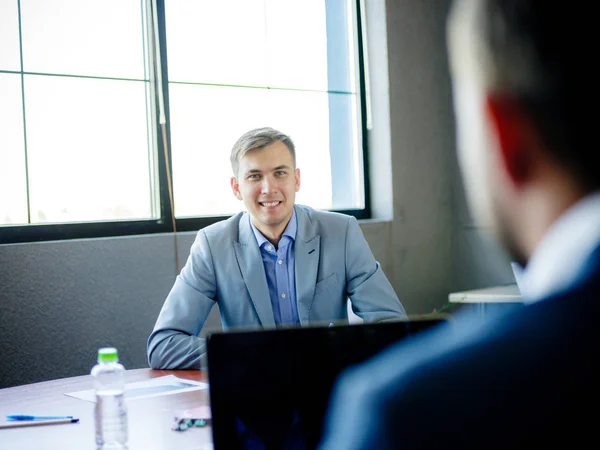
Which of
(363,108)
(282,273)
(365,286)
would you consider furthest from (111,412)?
(363,108)

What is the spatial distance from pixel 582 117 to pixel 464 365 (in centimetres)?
18

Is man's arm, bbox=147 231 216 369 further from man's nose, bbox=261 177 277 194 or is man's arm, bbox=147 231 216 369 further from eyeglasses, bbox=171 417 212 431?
eyeglasses, bbox=171 417 212 431

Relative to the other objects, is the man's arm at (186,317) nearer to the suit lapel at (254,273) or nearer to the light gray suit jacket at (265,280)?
the light gray suit jacket at (265,280)

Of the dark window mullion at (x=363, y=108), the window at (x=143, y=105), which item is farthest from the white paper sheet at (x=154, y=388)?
the dark window mullion at (x=363, y=108)

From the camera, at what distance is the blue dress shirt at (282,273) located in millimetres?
2500

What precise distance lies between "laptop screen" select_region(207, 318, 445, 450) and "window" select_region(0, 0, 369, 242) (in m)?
2.52

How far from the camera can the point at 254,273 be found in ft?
8.08

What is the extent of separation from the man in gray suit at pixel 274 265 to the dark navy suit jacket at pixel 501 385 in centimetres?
188

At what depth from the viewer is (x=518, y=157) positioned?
0.45 m

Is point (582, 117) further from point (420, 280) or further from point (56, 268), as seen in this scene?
point (420, 280)

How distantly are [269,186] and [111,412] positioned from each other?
4.02ft

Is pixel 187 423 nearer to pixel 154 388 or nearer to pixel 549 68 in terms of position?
pixel 154 388

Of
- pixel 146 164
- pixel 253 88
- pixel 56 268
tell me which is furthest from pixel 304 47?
pixel 56 268

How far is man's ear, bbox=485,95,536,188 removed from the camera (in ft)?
1.49
